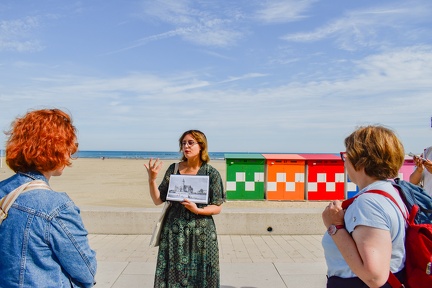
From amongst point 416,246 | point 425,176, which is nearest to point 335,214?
point 416,246

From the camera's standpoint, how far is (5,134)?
2.10 metres

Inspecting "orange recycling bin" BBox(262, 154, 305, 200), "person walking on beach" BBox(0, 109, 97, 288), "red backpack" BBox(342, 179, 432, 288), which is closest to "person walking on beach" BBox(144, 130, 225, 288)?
"person walking on beach" BBox(0, 109, 97, 288)

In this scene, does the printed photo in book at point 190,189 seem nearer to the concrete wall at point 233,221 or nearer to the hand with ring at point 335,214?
the hand with ring at point 335,214

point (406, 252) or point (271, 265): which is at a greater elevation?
point (406, 252)

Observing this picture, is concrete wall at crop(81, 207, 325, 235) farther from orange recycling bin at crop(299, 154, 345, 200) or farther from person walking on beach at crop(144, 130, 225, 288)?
orange recycling bin at crop(299, 154, 345, 200)

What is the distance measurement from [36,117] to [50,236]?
0.56 meters

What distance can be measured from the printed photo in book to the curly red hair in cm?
218

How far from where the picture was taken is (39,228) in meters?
1.86

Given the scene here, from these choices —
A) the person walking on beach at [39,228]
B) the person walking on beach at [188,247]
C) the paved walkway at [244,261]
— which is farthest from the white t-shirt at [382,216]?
the paved walkway at [244,261]

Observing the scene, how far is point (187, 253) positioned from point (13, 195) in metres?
2.46

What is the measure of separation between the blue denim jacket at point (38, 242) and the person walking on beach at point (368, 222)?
3.78 ft

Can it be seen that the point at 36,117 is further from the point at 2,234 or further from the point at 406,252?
the point at 406,252

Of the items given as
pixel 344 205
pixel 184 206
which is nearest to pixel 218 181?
pixel 184 206

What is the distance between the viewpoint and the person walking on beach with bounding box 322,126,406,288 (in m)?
1.92
